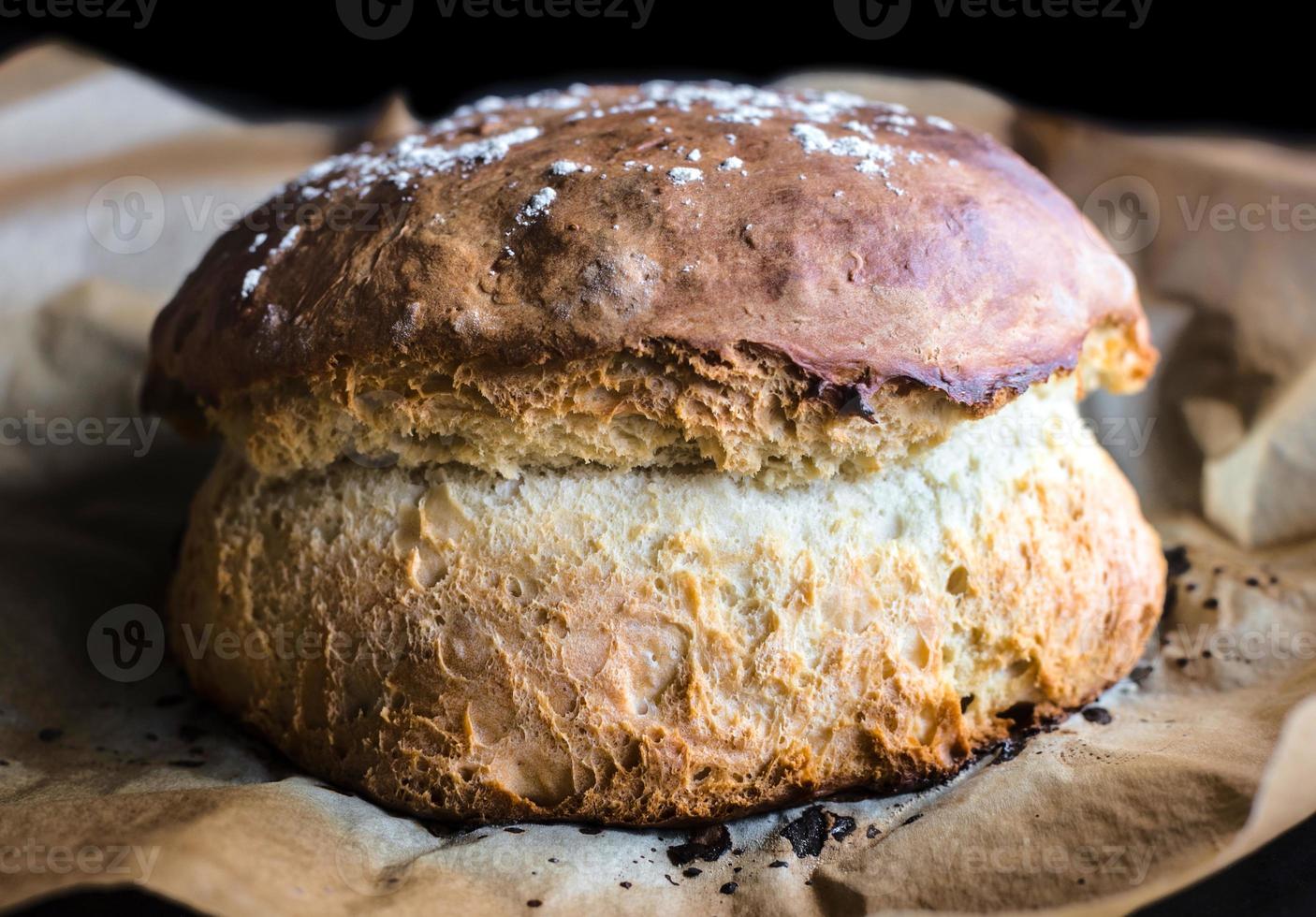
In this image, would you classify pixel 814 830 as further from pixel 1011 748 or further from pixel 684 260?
pixel 684 260

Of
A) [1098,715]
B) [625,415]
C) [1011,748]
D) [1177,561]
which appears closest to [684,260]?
[625,415]

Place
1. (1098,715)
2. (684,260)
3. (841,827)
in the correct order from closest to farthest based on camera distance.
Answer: (684,260) < (841,827) < (1098,715)

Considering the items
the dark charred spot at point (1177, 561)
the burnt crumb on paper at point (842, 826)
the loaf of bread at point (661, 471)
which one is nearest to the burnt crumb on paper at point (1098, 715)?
the loaf of bread at point (661, 471)

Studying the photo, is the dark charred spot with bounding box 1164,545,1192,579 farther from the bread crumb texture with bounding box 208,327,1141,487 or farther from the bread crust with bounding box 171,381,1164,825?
the bread crumb texture with bounding box 208,327,1141,487

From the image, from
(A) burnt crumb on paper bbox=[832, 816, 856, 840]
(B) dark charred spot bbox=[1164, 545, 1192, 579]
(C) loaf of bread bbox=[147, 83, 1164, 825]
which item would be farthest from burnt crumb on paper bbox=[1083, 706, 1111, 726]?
(B) dark charred spot bbox=[1164, 545, 1192, 579]

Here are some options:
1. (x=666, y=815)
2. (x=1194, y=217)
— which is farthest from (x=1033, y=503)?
(x=1194, y=217)

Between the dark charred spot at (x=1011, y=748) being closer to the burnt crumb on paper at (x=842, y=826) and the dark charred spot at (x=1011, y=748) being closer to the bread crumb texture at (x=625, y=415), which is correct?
the burnt crumb on paper at (x=842, y=826)
